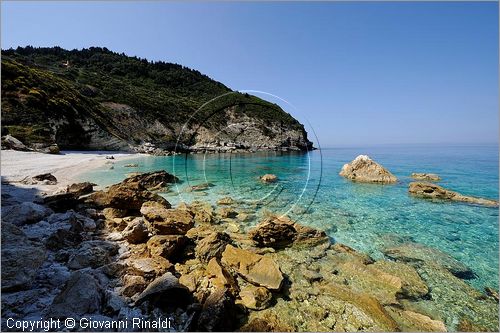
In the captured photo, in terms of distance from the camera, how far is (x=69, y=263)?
6266 millimetres

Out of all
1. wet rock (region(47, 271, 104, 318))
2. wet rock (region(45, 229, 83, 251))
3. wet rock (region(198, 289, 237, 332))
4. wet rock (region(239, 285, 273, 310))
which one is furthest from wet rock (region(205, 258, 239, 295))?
wet rock (region(45, 229, 83, 251))

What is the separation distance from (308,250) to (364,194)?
1366 cm

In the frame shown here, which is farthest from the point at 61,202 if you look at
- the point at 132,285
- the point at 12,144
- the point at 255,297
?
the point at 12,144

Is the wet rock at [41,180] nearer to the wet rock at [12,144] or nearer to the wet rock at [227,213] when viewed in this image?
the wet rock at [227,213]

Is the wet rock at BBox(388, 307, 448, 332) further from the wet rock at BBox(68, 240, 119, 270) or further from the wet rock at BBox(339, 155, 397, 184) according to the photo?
the wet rock at BBox(339, 155, 397, 184)

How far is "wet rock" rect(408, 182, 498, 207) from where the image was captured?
695 inches

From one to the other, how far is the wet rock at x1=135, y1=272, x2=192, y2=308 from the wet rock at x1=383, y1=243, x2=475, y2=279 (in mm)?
7665

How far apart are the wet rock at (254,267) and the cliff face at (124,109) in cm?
535

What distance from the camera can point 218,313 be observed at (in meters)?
4.99

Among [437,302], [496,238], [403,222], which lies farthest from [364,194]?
[437,302]

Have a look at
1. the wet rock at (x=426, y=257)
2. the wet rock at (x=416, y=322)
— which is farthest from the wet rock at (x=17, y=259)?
the wet rock at (x=426, y=257)

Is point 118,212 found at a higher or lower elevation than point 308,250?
higher

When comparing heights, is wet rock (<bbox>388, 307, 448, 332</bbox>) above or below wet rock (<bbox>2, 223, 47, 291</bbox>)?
below

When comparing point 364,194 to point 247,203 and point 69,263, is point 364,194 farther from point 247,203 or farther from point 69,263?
point 69,263
